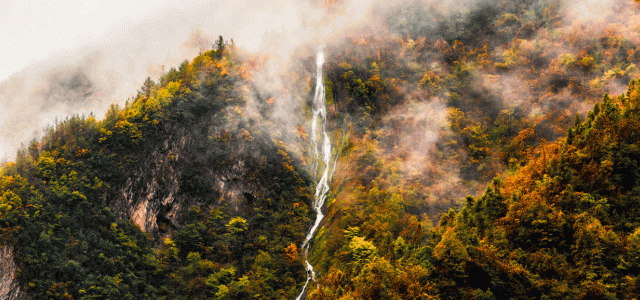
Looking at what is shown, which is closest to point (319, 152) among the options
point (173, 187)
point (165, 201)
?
point (173, 187)

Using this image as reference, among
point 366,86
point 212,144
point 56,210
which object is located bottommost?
point 56,210

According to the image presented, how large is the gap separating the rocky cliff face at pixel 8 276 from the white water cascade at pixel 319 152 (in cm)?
2122

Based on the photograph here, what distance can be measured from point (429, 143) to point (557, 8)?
2533 centimetres

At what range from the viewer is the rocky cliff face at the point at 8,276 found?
32.3 m

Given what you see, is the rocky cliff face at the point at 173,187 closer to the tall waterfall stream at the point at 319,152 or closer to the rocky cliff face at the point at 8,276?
the tall waterfall stream at the point at 319,152

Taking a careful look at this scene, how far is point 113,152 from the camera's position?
42.8 metres

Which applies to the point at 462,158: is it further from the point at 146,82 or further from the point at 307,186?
the point at 146,82

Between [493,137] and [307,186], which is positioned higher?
[493,137]

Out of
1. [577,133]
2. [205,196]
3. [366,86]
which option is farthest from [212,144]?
[577,133]

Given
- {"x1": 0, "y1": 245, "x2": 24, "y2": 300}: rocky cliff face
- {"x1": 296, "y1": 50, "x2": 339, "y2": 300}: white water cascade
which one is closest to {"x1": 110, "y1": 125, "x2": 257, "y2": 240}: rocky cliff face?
{"x1": 296, "y1": 50, "x2": 339, "y2": 300}: white water cascade

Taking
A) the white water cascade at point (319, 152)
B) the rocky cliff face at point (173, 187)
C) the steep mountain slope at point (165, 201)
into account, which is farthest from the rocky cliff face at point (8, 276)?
the white water cascade at point (319, 152)

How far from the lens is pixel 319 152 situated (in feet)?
169

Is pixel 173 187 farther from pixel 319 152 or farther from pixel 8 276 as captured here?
pixel 319 152

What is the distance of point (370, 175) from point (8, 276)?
105ft
